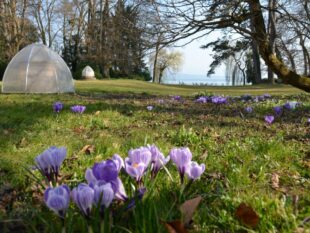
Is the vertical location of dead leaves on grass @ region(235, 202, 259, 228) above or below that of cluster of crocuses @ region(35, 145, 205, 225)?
below

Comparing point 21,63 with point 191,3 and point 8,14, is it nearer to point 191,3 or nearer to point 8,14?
point 191,3

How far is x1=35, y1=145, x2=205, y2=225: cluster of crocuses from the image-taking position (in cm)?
152

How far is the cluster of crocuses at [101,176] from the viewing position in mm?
1521

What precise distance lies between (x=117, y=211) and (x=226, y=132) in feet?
12.1

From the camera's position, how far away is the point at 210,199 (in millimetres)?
2398

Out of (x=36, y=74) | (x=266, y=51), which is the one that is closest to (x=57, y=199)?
(x=266, y=51)

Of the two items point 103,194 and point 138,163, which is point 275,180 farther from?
point 103,194

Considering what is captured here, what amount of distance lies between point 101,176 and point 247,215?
71 centimetres

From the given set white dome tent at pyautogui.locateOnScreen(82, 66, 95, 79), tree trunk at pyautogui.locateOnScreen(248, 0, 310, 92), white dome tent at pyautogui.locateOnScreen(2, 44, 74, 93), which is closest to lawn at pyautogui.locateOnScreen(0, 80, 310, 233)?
tree trunk at pyautogui.locateOnScreen(248, 0, 310, 92)

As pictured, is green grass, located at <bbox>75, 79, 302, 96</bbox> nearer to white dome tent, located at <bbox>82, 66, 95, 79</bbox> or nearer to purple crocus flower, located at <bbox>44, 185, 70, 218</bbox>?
white dome tent, located at <bbox>82, 66, 95, 79</bbox>

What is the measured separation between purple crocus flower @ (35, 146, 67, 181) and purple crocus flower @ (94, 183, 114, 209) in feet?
1.09

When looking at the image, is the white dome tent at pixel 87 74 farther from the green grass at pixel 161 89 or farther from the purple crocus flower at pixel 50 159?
the purple crocus flower at pixel 50 159

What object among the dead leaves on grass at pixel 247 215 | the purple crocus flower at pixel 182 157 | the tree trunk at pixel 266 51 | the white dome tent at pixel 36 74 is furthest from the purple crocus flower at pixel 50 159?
the white dome tent at pixel 36 74

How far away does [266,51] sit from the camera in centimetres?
836
